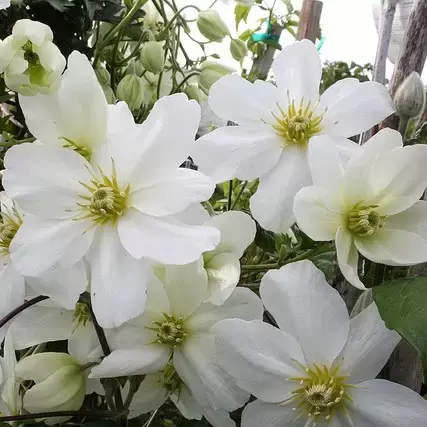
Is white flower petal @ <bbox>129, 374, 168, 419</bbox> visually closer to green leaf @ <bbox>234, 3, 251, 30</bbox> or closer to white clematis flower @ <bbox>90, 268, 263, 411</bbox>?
white clematis flower @ <bbox>90, 268, 263, 411</bbox>

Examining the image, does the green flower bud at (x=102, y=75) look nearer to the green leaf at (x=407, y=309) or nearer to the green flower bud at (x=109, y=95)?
the green flower bud at (x=109, y=95)

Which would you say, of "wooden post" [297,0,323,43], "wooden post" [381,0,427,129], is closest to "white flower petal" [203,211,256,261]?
"wooden post" [381,0,427,129]

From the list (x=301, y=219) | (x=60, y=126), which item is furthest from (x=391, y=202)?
(x=60, y=126)

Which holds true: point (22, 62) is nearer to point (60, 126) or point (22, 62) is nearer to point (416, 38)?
point (60, 126)

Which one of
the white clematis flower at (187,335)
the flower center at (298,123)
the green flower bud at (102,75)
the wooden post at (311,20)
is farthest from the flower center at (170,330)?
the wooden post at (311,20)

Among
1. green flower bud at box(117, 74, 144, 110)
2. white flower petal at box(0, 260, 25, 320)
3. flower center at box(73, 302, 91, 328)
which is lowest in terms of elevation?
flower center at box(73, 302, 91, 328)

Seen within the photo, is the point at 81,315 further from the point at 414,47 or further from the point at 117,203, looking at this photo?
the point at 414,47
